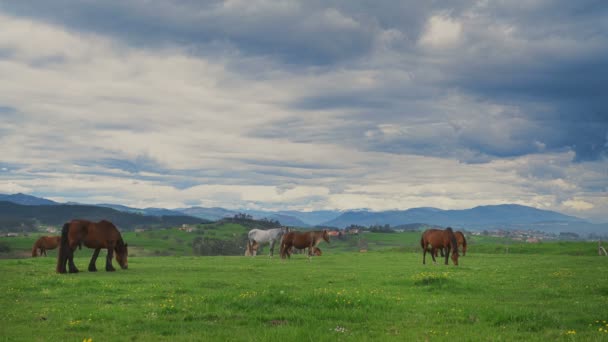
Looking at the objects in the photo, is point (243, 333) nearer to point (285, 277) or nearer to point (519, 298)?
point (519, 298)

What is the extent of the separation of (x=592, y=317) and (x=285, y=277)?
55.2ft

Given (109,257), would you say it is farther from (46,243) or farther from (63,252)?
(46,243)

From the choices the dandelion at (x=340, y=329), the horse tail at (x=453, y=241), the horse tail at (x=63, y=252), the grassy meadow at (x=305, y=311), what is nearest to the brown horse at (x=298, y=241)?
the horse tail at (x=453, y=241)

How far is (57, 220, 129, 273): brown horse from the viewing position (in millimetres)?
29453

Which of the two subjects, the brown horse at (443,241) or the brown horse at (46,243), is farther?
the brown horse at (46,243)

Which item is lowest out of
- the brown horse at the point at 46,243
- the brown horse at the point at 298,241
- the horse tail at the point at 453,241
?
the brown horse at the point at 46,243

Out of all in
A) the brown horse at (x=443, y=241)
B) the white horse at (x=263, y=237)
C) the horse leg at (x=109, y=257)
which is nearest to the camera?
the horse leg at (x=109, y=257)

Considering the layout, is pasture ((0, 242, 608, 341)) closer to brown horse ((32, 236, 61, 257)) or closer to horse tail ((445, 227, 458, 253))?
horse tail ((445, 227, 458, 253))

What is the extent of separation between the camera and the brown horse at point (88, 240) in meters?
29.5

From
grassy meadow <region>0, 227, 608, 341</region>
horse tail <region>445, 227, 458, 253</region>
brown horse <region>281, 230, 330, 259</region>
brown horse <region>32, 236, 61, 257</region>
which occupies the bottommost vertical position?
brown horse <region>32, 236, 61, 257</region>

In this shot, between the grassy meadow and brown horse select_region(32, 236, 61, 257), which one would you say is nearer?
the grassy meadow

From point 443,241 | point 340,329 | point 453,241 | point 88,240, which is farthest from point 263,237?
point 340,329

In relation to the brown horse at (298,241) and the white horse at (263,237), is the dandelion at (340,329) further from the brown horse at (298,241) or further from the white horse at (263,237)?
the white horse at (263,237)

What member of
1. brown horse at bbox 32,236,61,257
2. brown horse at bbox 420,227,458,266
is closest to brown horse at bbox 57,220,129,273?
brown horse at bbox 420,227,458,266
